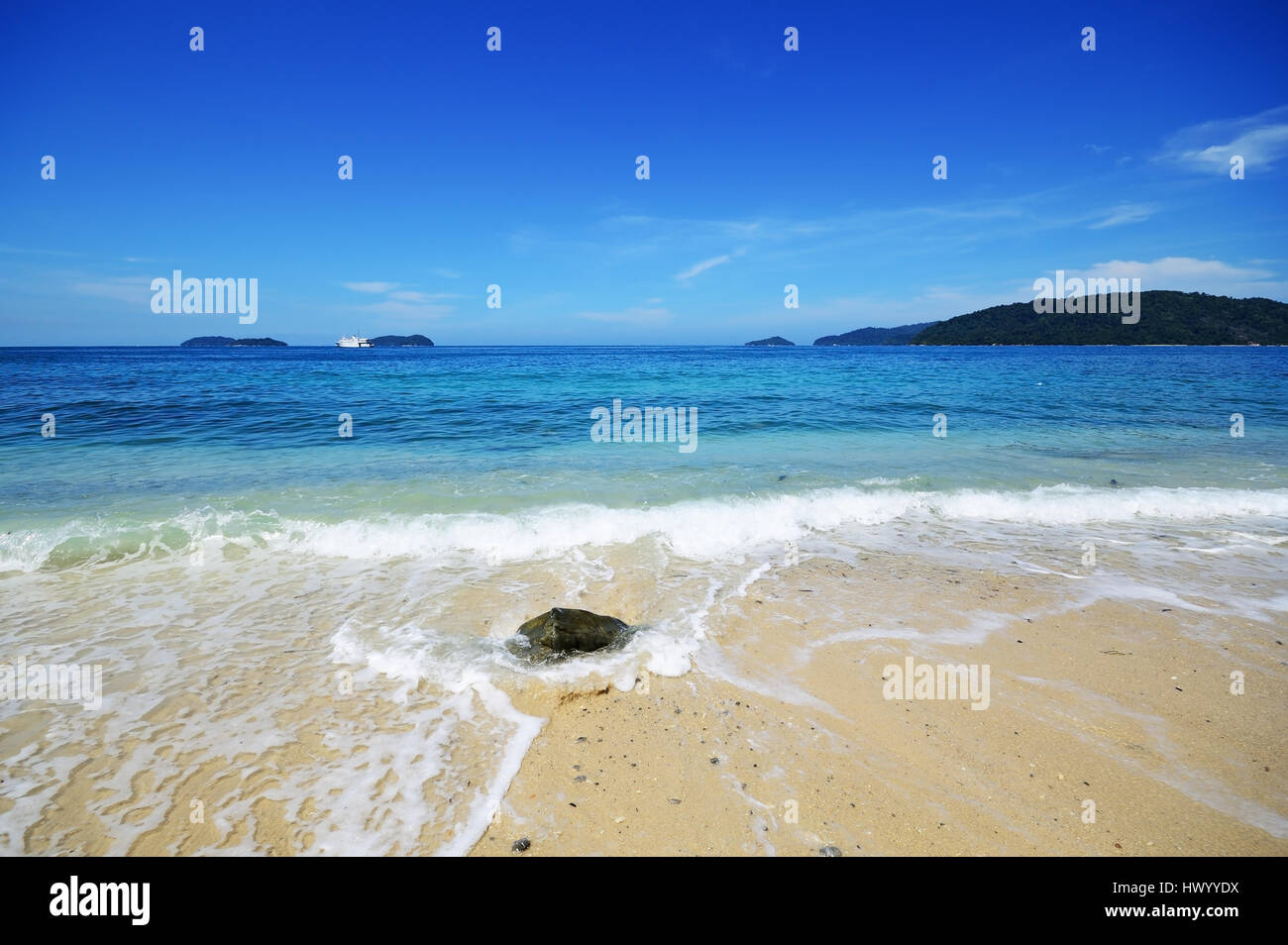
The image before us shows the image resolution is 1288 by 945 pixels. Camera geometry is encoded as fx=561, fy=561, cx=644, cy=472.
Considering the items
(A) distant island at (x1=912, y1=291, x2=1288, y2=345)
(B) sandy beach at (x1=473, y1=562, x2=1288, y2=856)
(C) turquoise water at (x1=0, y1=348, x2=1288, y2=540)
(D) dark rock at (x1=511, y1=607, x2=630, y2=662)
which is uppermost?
(A) distant island at (x1=912, y1=291, x2=1288, y2=345)

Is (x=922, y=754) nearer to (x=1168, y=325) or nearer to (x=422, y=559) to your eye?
(x=422, y=559)

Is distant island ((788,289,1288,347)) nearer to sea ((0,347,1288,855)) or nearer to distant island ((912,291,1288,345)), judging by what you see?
distant island ((912,291,1288,345))

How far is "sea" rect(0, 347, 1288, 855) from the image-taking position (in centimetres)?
369

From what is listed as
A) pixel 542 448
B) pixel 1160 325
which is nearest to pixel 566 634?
→ pixel 542 448

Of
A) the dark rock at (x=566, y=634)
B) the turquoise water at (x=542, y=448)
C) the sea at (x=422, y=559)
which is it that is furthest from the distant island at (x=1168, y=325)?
the dark rock at (x=566, y=634)

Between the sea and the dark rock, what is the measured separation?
172 mm

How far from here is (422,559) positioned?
7.68 meters

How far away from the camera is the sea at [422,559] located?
3686mm

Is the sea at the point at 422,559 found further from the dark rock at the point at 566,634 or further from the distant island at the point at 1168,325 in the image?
the distant island at the point at 1168,325

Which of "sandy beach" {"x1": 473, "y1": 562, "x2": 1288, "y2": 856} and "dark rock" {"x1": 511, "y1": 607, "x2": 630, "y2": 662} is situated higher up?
"dark rock" {"x1": 511, "y1": 607, "x2": 630, "y2": 662}

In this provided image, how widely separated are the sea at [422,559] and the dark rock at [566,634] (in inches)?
6.8

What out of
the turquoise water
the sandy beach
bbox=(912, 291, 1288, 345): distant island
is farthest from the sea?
bbox=(912, 291, 1288, 345): distant island

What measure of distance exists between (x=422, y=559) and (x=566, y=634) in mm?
3492
